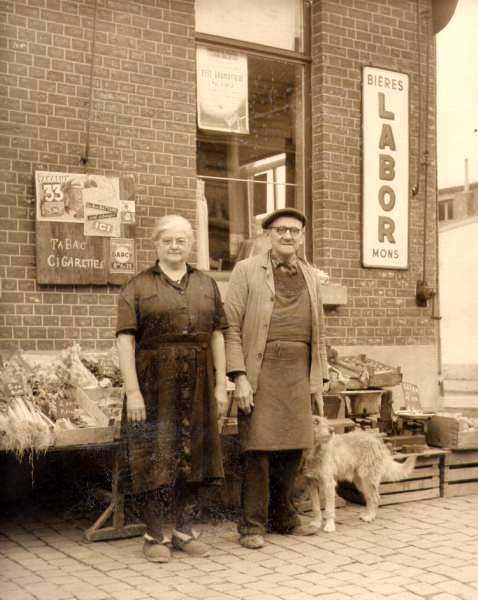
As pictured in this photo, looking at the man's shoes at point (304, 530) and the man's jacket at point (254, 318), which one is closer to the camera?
the man's jacket at point (254, 318)

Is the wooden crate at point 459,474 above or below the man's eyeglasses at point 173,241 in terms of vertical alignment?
below

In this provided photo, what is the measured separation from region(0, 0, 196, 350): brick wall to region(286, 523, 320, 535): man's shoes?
228cm

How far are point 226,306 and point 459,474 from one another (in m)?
2.80

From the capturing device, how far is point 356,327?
845 centimetres

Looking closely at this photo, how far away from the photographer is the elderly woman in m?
5.09

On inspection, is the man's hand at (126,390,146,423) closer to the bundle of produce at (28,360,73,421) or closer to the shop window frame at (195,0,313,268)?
the bundle of produce at (28,360,73,421)

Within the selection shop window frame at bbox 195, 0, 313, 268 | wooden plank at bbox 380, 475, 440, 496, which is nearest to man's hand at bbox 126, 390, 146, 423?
wooden plank at bbox 380, 475, 440, 496

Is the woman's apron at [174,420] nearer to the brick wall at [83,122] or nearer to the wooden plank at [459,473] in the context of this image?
the brick wall at [83,122]

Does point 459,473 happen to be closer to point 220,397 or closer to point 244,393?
point 244,393

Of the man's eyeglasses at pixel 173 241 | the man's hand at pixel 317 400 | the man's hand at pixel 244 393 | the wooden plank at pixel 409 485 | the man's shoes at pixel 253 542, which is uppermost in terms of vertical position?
the man's eyeglasses at pixel 173 241

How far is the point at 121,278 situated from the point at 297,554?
286 centimetres

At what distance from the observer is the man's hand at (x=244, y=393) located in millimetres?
5449

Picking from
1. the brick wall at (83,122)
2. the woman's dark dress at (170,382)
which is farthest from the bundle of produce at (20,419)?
the brick wall at (83,122)

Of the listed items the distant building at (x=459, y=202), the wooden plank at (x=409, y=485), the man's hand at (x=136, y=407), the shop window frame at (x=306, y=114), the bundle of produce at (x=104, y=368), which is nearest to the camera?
the man's hand at (x=136, y=407)
